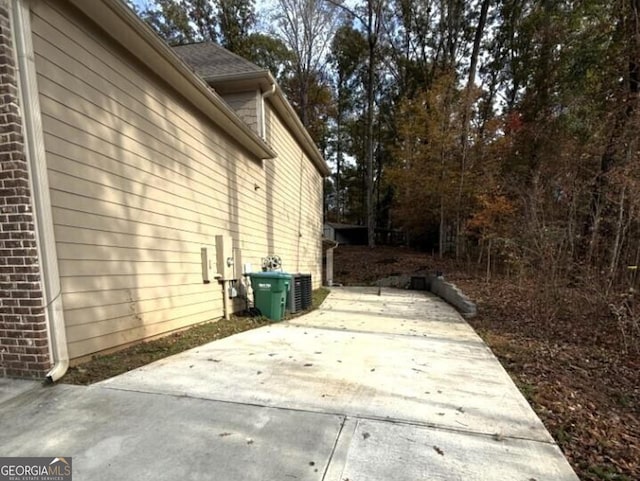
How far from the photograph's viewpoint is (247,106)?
23.4ft

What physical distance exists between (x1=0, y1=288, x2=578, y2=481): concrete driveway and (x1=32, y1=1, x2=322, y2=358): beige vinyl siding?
797 millimetres

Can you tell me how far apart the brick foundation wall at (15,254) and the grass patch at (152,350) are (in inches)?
12.3

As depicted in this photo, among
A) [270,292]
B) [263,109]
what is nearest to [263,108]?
[263,109]

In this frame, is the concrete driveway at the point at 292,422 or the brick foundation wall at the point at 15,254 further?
the brick foundation wall at the point at 15,254

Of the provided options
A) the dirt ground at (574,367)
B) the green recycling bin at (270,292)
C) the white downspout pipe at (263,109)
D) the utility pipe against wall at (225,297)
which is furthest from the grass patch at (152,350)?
the white downspout pipe at (263,109)

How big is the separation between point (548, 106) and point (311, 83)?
40.2 ft

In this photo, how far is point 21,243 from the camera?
8.41ft

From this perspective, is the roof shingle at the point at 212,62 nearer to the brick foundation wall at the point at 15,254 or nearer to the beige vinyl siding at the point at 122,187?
the beige vinyl siding at the point at 122,187

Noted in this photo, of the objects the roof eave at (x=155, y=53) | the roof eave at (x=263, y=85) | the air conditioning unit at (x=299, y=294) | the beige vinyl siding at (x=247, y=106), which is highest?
the roof eave at (x=263, y=85)

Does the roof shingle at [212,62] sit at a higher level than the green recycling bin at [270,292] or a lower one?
higher

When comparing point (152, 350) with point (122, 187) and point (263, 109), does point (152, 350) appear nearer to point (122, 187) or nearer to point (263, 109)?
point (122, 187)

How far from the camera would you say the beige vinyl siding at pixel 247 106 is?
23.2ft

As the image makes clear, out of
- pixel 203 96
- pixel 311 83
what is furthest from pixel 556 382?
pixel 311 83

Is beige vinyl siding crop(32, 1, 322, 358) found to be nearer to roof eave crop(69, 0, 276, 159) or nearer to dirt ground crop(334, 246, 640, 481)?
roof eave crop(69, 0, 276, 159)
